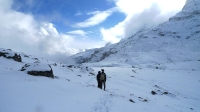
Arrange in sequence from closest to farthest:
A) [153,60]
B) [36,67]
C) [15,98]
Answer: [15,98], [36,67], [153,60]

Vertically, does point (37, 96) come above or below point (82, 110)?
above

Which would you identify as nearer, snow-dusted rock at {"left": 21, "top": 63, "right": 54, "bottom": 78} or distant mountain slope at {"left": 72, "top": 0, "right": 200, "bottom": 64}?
snow-dusted rock at {"left": 21, "top": 63, "right": 54, "bottom": 78}

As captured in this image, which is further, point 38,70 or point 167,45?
point 167,45

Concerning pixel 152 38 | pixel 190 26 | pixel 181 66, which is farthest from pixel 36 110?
pixel 190 26

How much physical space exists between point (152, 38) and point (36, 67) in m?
175

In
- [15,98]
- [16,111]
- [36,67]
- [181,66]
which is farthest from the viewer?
[181,66]

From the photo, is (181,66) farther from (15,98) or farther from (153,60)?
(15,98)

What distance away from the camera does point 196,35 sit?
541 feet

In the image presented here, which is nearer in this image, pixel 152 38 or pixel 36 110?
pixel 36 110

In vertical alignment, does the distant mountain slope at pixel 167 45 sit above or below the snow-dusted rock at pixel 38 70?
above

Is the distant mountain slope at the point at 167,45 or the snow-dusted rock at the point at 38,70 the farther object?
the distant mountain slope at the point at 167,45

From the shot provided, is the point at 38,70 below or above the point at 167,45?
below

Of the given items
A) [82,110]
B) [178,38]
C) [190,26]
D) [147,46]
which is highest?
[190,26]

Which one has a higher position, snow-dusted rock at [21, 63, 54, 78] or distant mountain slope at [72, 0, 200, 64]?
distant mountain slope at [72, 0, 200, 64]
